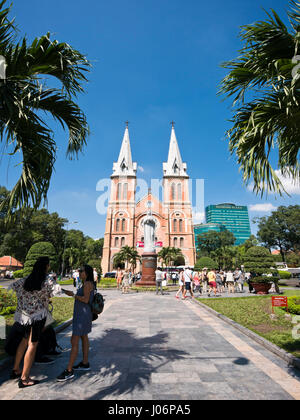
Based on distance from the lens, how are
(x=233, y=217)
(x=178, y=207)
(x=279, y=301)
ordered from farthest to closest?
1. (x=233, y=217)
2. (x=178, y=207)
3. (x=279, y=301)

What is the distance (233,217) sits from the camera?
527ft

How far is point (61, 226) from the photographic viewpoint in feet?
152

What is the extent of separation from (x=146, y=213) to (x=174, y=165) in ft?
40.5

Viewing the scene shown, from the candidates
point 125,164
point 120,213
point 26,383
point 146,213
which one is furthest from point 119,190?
point 26,383

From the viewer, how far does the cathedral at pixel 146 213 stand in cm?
4438

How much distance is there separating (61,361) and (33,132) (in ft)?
12.7

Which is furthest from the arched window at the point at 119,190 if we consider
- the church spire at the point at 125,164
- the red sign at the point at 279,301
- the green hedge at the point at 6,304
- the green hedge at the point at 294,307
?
the red sign at the point at 279,301

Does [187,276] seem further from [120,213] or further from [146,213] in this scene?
[146,213]

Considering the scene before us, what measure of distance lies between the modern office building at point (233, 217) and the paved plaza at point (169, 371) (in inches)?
6189

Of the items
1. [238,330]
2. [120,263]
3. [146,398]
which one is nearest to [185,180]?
[120,263]

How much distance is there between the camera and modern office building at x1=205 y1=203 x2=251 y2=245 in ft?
515

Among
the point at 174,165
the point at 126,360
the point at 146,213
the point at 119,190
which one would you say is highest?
the point at 174,165

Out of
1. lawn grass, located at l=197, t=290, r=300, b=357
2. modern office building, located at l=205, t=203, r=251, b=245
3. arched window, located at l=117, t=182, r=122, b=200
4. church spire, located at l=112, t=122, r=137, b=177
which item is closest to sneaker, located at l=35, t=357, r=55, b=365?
lawn grass, located at l=197, t=290, r=300, b=357

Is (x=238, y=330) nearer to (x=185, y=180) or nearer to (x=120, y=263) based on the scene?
(x=120, y=263)
